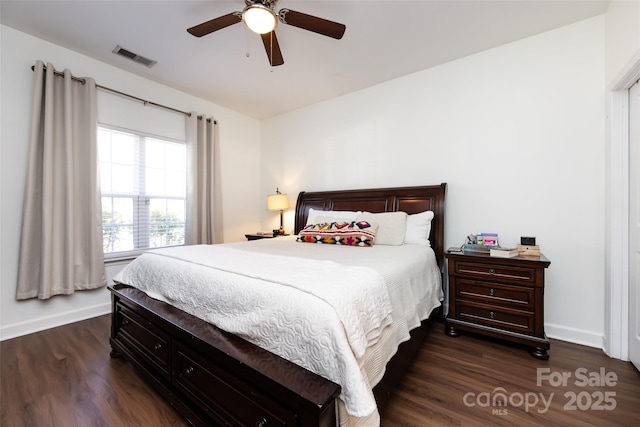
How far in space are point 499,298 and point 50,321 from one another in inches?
163

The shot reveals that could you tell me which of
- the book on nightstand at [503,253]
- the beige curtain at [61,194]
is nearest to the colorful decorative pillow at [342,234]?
the book on nightstand at [503,253]

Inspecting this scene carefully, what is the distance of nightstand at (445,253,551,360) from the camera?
206 cm

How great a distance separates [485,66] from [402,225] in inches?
71.1

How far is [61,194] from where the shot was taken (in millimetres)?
2643

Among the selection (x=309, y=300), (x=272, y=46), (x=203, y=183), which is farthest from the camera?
(x=203, y=183)

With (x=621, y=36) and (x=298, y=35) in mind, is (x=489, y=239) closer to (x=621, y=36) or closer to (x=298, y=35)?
(x=621, y=36)

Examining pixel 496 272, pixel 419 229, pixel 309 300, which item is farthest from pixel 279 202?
pixel 309 300

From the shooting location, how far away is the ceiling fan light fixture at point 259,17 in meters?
1.73

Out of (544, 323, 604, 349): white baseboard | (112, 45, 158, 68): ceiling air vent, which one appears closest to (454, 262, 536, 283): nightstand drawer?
(544, 323, 604, 349): white baseboard

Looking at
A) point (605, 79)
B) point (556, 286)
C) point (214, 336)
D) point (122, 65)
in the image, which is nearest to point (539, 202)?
point (556, 286)

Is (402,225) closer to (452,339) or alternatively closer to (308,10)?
(452,339)

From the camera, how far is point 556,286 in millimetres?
2377

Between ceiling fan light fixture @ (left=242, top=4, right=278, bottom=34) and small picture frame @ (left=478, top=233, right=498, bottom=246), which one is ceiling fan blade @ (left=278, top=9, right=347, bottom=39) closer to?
ceiling fan light fixture @ (left=242, top=4, right=278, bottom=34)

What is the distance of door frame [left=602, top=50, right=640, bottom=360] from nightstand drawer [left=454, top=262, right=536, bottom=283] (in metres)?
0.60
